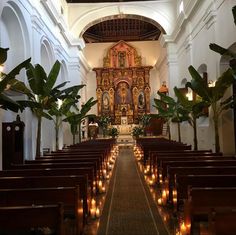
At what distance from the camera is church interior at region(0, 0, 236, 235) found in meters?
4.03

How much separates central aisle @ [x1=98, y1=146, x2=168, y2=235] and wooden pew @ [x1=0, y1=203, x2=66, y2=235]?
75.0 inches

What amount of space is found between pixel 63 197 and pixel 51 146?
1365 centimetres

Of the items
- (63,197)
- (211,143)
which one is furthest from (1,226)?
(211,143)

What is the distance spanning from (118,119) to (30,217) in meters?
27.8

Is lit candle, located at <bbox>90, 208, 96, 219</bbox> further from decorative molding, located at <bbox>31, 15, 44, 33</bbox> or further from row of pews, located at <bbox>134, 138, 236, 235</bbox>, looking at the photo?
decorative molding, located at <bbox>31, 15, 44, 33</bbox>

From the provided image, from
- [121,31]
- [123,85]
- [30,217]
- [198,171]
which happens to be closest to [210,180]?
[198,171]

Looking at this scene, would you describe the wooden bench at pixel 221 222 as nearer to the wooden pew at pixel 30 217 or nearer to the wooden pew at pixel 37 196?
the wooden pew at pixel 30 217

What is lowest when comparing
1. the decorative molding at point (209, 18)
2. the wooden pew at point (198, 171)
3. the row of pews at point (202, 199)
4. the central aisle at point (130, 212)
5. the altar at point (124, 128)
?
the central aisle at point (130, 212)

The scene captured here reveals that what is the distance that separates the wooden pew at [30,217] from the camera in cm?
281

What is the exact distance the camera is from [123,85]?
103 feet

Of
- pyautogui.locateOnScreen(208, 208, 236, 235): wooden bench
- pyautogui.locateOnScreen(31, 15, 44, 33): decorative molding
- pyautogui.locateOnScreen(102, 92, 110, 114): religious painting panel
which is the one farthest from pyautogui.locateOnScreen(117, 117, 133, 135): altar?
pyautogui.locateOnScreen(208, 208, 236, 235): wooden bench

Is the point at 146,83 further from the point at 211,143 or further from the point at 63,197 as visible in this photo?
the point at 63,197

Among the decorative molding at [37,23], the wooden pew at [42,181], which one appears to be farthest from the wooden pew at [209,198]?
the decorative molding at [37,23]

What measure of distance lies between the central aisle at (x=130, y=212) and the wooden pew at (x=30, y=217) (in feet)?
6.25
